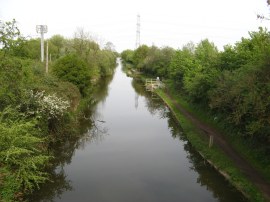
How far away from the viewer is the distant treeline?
656 inches

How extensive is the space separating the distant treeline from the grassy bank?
2.12 metres

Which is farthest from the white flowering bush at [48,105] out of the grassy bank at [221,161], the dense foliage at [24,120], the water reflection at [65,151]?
the grassy bank at [221,161]

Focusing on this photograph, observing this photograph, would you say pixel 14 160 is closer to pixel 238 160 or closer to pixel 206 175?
pixel 206 175

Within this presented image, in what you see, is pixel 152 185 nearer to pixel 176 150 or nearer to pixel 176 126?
pixel 176 150

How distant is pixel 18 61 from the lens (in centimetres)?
1850

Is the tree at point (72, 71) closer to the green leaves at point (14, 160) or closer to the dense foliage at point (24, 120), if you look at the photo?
the dense foliage at point (24, 120)

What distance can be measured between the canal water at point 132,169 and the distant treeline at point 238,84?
12.0 ft

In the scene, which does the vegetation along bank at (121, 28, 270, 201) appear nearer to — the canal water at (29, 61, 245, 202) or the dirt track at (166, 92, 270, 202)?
the dirt track at (166, 92, 270, 202)

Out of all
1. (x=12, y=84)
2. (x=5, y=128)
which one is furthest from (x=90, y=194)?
(x=12, y=84)

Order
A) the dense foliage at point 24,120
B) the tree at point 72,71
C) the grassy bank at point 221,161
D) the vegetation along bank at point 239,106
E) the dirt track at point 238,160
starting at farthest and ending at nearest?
the tree at point 72,71 < the vegetation along bank at point 239,106 < the dirt track at point 238,160 < the grassy bank at point 221,161 < the dense foliage at point 24,120

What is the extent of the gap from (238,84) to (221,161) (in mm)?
5113

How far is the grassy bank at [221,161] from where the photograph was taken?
51.0 feet

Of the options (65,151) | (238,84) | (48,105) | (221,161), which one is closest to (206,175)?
(221,161)

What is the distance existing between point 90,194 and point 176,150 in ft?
31.6
